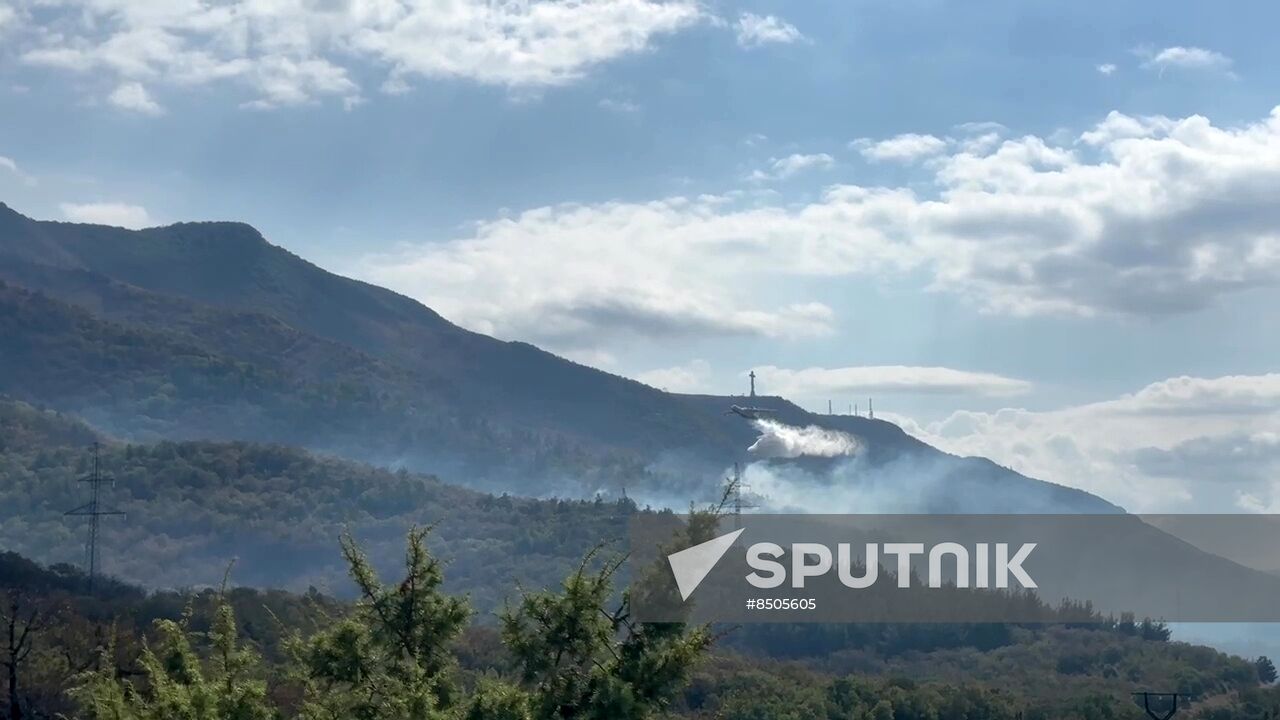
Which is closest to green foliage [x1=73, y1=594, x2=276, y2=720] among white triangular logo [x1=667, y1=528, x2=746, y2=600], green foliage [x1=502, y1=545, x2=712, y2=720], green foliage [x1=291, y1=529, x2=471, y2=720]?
green foliage [x1=291, y1=529, x2=471, y2=720]

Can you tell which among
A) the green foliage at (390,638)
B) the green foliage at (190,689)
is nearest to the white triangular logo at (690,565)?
the green foliage at (390,638)

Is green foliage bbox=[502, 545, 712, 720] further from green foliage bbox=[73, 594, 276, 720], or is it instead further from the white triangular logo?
green foliage bbox=[73, 594, 276, 720]

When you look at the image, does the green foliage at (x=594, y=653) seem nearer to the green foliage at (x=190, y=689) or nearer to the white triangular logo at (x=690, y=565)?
the white triangular logo at (x=690, y=565)

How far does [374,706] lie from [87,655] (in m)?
54.2

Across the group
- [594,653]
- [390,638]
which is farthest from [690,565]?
[390,638]

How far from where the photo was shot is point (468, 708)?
2550 centimetres

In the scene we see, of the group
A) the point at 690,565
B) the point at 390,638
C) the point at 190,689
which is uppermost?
the point at 690,565

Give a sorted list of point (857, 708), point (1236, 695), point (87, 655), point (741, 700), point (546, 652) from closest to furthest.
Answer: point (546, 652)
point (87, 655)
point (741, 700)
point (857, 708)
point (1236, 695)

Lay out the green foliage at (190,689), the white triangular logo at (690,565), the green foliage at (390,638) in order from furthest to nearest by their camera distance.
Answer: the green foliage at (390,638)
the white triangular logo at (690,565)
the green foliage at (190,689)

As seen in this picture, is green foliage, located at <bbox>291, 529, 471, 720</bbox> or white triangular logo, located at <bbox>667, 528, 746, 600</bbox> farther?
green foliage, located at <bbox>291, 529, 471, 720</bbox>

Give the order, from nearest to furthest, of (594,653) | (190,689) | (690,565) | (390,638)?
(190,689) < (594,653) < (690,565) < (390,638)

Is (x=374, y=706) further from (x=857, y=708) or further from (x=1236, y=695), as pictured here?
(x=1236, y=695)

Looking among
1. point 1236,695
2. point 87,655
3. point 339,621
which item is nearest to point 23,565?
point 87,655

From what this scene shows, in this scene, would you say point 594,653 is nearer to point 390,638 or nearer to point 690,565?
point 690,565
